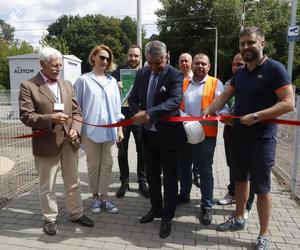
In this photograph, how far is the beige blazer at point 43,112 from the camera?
3596mm

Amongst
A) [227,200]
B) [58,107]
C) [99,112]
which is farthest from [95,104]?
[227,200]

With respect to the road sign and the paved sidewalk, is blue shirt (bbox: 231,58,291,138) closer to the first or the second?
the paved sidewalk

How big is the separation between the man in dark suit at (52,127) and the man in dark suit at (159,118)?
2.48ft

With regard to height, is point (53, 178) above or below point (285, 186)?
above

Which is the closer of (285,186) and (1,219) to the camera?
(1,219)

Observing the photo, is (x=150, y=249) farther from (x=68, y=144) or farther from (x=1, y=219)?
(x=1, y=219)

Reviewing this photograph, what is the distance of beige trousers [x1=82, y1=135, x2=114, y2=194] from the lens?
4.42 meters

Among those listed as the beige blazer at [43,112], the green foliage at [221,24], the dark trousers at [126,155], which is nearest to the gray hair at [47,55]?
the beige blazer at [43,112]

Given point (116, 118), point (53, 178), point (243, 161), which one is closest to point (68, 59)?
point (116, 118)

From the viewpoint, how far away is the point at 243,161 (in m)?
3.70

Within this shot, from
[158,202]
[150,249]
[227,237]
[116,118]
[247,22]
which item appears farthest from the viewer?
[247,22]

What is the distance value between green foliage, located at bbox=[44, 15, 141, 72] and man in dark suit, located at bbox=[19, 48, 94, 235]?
45.9 metres

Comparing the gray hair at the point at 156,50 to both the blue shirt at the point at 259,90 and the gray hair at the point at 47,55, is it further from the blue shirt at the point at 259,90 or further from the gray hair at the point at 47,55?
the gray hair at the point at 47,55

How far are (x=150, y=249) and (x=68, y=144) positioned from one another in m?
1.48
